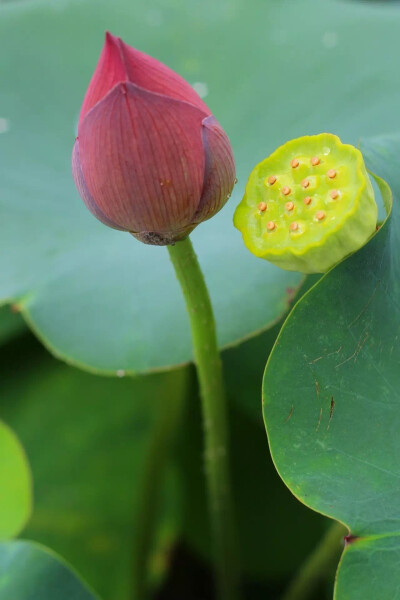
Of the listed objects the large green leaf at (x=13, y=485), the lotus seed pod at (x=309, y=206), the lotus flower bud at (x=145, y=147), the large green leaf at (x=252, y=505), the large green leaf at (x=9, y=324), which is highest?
the lotus flower bud at (x=145, y=147)

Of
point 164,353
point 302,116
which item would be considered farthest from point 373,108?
point 164,353

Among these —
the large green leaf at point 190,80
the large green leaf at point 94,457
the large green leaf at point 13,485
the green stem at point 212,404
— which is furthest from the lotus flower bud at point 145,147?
the large green leaf at point 94,457

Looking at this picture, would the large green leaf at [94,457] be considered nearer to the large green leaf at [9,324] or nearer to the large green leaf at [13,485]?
the large green leaf at [9,324]

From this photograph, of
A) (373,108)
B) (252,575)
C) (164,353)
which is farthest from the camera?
(252,575)

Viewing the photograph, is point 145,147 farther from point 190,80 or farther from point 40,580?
point 190,80

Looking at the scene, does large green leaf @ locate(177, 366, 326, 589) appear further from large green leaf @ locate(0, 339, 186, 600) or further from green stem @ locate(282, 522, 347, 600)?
green stem @ locate(282, 522, 347, 600)

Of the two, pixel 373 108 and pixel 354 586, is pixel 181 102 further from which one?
pixel 373 108
